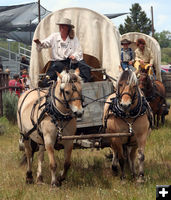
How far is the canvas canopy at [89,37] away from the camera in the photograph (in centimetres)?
822

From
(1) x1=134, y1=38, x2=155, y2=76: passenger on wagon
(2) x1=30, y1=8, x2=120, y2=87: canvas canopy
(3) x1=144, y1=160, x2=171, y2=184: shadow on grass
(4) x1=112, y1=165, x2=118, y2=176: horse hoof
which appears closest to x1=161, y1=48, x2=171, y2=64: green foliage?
(1) x1=134, y1=38, x2=155, y2=76: passenger on wagon

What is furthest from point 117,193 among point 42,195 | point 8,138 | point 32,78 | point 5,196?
point 8,138

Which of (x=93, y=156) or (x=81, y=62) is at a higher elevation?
(x=81, y=62)

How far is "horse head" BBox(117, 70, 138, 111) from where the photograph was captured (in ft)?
19.2

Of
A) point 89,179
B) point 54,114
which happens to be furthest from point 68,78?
point 89,179

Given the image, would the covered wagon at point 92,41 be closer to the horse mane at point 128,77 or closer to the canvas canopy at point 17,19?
the horse mane at point 128,77

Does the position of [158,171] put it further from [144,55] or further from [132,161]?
[144,55]

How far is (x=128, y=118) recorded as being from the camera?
6320mm

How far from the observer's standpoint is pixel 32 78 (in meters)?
8.17

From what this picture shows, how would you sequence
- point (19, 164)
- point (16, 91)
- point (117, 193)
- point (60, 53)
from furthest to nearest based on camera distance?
point (16, 91)
point (19, 164)
point (60, 53)
point (117, 193)

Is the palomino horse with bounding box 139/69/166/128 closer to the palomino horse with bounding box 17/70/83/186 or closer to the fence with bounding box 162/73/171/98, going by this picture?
the palomino horse with bounding box 17/70/83/186

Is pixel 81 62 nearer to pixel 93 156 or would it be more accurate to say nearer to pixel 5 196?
pixel 93 156

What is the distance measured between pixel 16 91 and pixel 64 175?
28.4 ft

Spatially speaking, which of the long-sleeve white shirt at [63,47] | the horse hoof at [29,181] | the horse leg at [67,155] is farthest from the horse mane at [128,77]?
the horse hoof at [29,181]
